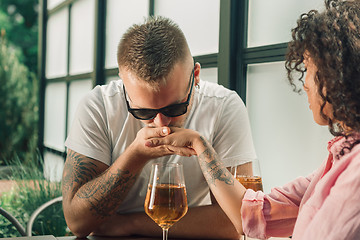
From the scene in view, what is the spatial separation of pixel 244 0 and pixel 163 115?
4.52 ft

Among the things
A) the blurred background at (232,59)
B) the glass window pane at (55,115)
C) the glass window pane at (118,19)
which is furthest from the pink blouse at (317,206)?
the glass window pane at (55,115)

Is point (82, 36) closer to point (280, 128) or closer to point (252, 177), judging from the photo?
point (280, 128)

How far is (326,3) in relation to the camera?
1.33 m

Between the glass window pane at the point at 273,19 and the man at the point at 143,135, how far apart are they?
0.68 metres

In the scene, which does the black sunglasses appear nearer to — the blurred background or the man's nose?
the man's nose

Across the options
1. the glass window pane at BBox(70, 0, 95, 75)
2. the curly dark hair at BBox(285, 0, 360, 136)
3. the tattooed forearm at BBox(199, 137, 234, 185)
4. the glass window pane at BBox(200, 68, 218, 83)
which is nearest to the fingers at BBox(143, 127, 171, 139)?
the tattooed forearm at BBox(199, 137, 234, 185)

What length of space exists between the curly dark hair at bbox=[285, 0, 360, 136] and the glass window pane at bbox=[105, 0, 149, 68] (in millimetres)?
3232

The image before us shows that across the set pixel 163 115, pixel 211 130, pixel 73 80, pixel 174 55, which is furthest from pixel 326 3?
pixel 73 80

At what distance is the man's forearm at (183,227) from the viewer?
5.62 ft

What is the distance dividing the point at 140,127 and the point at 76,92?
4.54 meters

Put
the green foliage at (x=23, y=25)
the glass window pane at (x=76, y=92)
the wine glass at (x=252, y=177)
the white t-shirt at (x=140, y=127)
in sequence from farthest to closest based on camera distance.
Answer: the green foliage at (x=23, y=25), the glass window pane at (x=76, y=92), the white t-shirt at (x=140, y=127), the wine glass at (x=252, y=177)

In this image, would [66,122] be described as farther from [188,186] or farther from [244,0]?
[188,186]

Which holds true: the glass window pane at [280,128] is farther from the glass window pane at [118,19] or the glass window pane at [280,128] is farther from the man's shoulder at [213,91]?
the glass window pane at [118,19]

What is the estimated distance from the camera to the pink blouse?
1.08 metres
